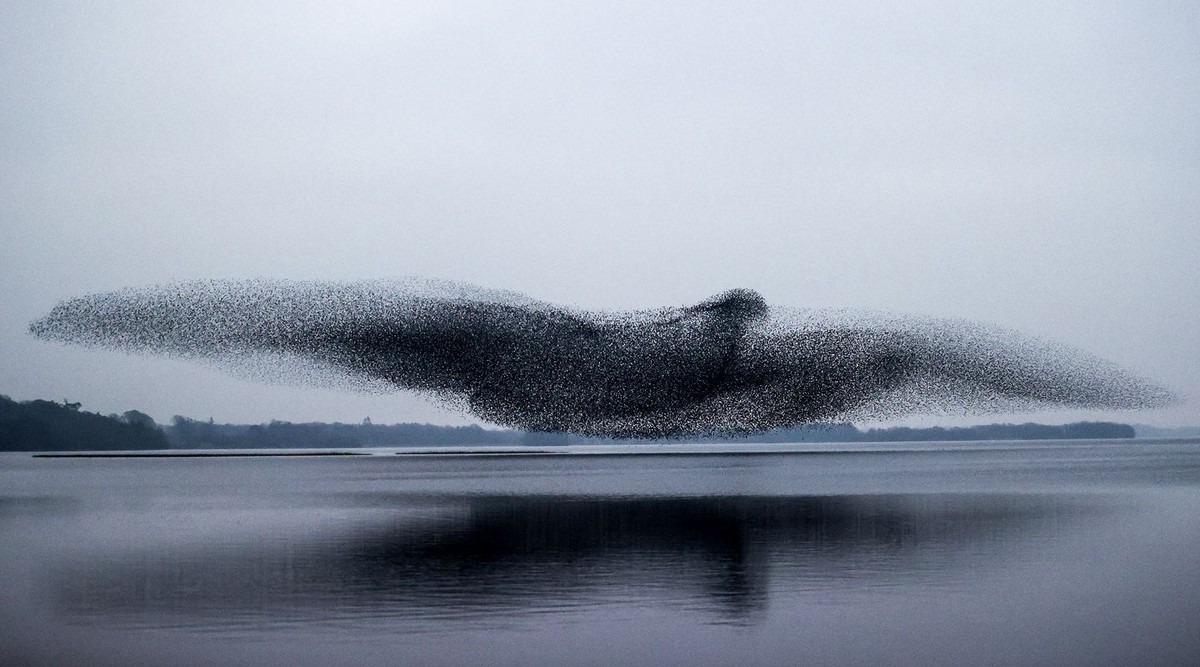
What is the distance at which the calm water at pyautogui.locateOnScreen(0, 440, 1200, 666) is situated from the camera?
8.19m

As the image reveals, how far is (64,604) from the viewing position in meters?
10.3

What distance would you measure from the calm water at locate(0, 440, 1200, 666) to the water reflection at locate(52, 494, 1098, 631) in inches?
2.1

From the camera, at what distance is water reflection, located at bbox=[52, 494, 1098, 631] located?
32.2ft

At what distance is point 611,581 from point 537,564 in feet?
4.62

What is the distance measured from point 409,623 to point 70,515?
43.1 ft

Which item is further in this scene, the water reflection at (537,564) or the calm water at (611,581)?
the water reflection at (537,564)

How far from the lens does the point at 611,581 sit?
1118 cm

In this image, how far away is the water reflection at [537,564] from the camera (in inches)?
387

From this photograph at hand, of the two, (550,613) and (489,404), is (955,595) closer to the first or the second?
(550,613)

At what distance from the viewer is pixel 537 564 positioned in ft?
40.6

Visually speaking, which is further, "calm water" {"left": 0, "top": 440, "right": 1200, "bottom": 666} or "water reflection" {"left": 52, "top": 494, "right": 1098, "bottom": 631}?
"water reflection" {"left": 52, "top": 494, "right": 1098, "bottom": 631}

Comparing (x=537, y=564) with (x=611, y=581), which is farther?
(x=537, y=564)

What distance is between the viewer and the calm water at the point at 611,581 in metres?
8.19

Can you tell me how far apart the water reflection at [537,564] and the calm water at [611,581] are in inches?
2.1
